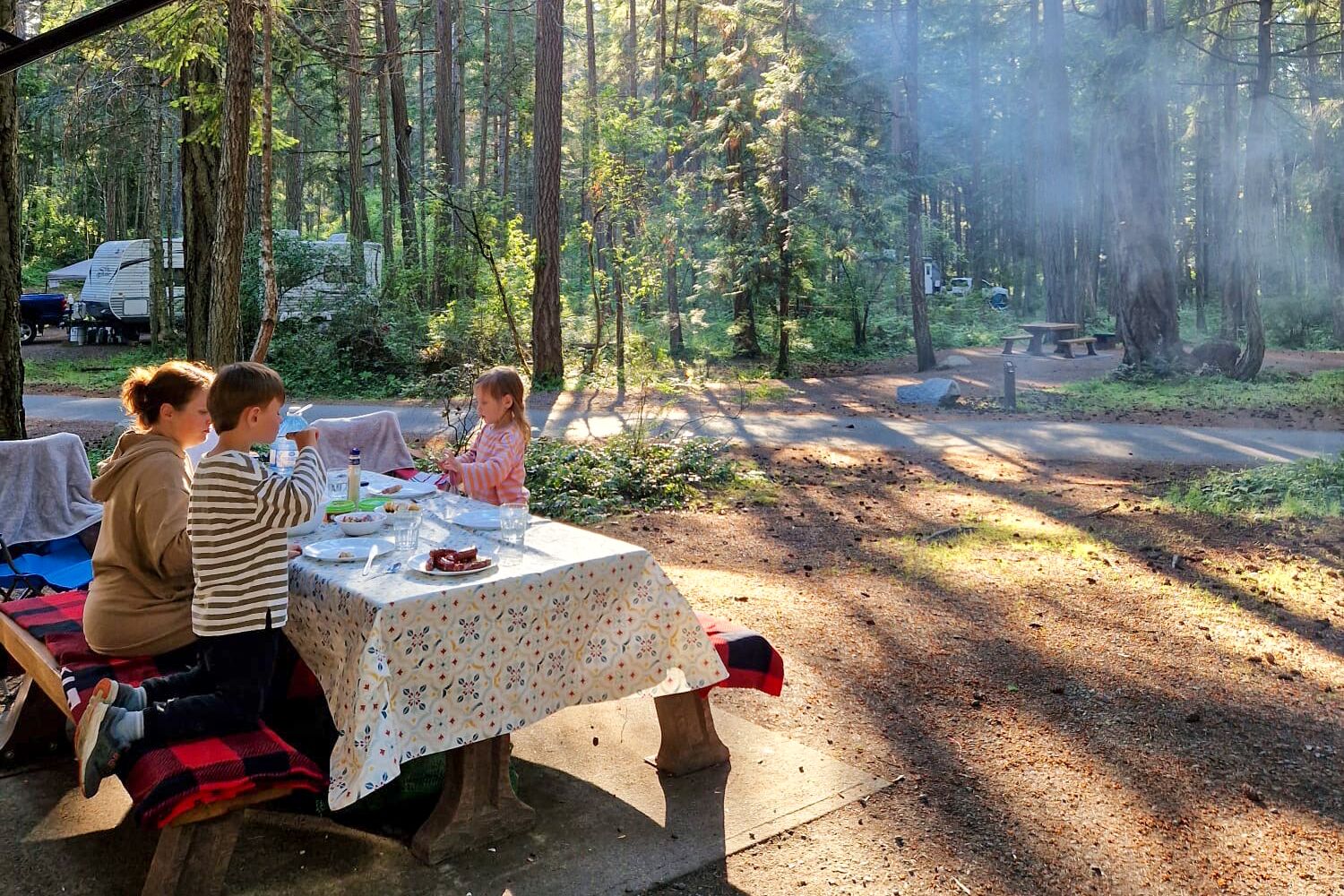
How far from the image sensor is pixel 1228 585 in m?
7.12

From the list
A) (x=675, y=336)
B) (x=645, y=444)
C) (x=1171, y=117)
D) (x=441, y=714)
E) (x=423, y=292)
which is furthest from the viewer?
(x=1171, y=117)

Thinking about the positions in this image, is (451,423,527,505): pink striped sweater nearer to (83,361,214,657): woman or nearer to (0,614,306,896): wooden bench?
(83,361,214,657): woman

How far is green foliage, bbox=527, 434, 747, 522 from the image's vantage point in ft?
32.4

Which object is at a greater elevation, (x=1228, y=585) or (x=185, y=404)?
(x=185, y=404)

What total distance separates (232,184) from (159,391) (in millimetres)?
6096

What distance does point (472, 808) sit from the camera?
3.71m

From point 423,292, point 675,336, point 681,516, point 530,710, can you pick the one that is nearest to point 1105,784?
point 530,710

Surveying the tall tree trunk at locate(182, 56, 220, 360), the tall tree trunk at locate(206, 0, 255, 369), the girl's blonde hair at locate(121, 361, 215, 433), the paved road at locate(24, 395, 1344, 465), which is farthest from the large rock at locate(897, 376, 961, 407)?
the girl's blonde hair at locate(121, 361, 215, 433)

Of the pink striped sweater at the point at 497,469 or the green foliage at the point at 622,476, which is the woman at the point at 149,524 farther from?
the green foliage at the point at 622,476

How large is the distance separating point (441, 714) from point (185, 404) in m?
1.46

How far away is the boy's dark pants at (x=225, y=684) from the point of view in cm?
340

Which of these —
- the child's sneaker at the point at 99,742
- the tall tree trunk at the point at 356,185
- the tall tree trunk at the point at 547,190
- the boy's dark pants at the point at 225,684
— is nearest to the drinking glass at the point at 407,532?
the boy's dark pants at the point at 225,684

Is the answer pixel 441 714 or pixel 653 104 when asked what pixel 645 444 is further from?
pixel 653 104

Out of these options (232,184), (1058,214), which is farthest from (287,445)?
(1058,214)
